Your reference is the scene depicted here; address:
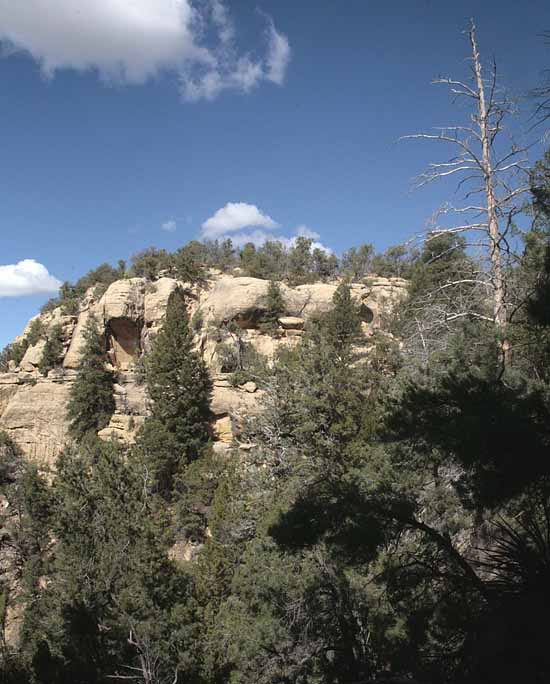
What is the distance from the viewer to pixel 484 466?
14.3ft

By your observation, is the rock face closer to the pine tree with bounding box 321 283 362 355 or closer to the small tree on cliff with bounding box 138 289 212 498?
the small tree on cliff with bounding box 138 289 212 498

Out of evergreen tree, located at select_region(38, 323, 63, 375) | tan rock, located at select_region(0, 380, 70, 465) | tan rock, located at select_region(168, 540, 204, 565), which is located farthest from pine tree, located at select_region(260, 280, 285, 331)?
tan rock, located at select_region(168, 540, 204, 565)

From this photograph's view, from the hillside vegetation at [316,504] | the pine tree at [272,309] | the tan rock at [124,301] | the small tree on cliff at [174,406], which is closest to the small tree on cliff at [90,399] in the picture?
the hillside vegetation at [316,504]

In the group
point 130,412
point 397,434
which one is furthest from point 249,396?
point 397,434

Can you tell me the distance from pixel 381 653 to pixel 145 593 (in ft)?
24.1

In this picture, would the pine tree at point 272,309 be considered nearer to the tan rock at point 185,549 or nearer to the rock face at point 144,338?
the rock face at point 144,338

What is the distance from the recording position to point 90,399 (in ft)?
87.0

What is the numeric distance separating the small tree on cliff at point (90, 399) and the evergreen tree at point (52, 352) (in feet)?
14.8

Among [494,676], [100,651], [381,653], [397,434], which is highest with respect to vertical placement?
[397,434]

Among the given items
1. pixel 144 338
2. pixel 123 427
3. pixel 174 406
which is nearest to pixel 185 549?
pixel 174 406

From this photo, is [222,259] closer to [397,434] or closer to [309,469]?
[309,469]

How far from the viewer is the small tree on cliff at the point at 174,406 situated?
71.7ft

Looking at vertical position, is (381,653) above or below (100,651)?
above

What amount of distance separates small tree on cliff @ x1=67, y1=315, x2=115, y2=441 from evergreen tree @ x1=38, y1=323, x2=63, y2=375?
14.8ft
